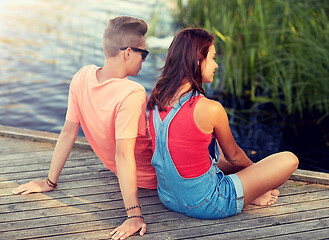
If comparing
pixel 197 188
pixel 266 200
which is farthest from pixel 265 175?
pixel 197 188

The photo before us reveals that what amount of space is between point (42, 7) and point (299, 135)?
674 centimetres

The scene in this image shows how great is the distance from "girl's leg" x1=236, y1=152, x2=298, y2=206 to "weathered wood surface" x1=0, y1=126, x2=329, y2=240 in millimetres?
143

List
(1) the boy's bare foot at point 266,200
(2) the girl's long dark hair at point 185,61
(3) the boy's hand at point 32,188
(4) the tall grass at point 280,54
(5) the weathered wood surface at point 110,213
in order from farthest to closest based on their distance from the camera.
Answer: (4) the tall grass at point 280,54
(3) the boy's hand at point 32,188
(1) the boy's bare foot at point 266,200
(5) the weathered wood surface at point 110,213
(2) the girl's long dark hair at point 185,61

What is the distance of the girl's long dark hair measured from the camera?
247 centimetres

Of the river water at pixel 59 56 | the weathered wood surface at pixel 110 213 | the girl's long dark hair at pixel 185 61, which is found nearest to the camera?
the girl's long dark hair at pixel 185 61

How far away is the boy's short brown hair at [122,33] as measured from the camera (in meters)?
2.55

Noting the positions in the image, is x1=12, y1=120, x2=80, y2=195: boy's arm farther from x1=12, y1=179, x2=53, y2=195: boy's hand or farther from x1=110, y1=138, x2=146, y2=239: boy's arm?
x1=110, y1=138, x2=146, y2=239: boy's arm

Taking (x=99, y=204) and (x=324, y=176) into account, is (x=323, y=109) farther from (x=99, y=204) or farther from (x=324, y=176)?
(x=99, y=204)

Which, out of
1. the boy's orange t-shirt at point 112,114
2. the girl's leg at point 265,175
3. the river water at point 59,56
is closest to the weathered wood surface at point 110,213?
the girl's leg at point 265,175

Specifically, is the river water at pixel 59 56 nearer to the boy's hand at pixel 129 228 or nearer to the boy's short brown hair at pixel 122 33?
the boy's hand at pixel 129 228

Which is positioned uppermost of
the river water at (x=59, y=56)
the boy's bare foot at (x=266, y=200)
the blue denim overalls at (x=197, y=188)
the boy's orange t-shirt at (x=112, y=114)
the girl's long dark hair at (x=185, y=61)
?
the girl's long dark hair at (x=185, y=61)

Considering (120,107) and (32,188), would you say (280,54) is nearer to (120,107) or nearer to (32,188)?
(120,107)

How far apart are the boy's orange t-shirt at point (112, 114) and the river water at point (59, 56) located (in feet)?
6.86

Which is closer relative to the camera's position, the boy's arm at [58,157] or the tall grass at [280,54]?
the boy's arm at [58,157]
